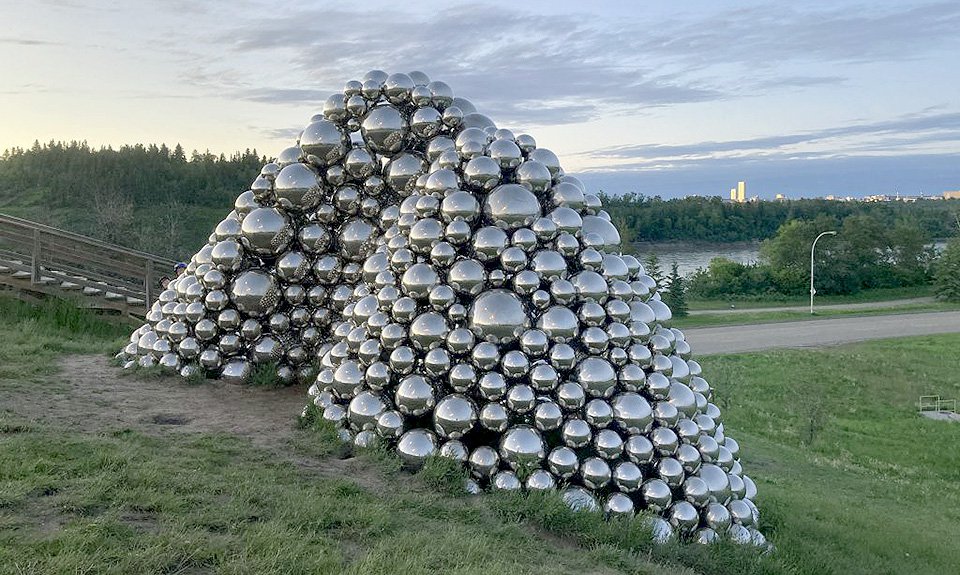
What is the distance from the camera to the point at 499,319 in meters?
6.67

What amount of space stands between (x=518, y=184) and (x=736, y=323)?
26.5 meters

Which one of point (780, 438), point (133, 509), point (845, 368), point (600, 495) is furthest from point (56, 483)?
point (845, 368)

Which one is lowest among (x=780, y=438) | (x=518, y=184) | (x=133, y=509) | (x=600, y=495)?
(x=780, y=438)

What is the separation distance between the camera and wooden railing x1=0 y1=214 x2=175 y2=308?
1384 cm

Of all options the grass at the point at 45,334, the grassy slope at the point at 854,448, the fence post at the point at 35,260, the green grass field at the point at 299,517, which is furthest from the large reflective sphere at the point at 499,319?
the fence post at the point at 35,260

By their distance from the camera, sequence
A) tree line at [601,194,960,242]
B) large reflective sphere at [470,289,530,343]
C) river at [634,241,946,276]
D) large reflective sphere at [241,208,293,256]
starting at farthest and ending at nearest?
1. tree line at [601,194,960,242]
2. river at [634,241,946,276]
3. large reflective sphere at [241,208,293,256]
4. large reflective sphere at [470,289,530,343]

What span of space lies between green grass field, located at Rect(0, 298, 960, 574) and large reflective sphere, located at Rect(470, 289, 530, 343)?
129 cm

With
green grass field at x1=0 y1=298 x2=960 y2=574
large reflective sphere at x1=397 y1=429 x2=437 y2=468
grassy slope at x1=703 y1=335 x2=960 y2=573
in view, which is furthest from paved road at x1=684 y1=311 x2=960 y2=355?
large reflective sphere at x1=397 y1=429 x2=437 y2=468

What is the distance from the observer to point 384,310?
7238mm

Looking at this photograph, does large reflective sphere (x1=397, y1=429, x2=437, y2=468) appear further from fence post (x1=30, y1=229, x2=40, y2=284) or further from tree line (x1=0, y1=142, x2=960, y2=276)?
tree line (x1=0, y1=142, x2=960, y2=276)

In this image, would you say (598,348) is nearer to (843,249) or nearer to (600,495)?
(600,495)

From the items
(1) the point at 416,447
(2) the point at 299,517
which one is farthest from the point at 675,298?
(2) the point at 299,517

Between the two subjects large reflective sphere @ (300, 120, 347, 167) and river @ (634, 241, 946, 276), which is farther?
river @ (634, 241, 946, 276)

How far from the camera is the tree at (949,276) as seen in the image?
43844 millimetres
